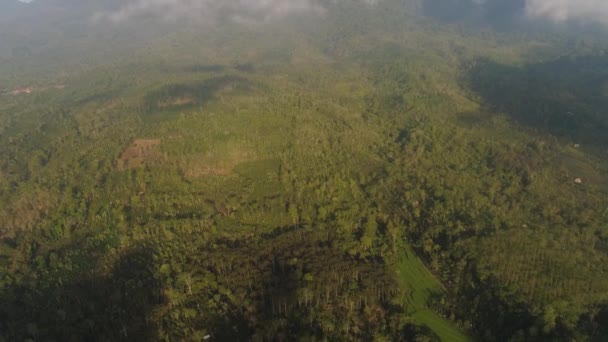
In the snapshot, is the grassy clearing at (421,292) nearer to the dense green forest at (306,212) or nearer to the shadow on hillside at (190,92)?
the dense green forest at (306,212)

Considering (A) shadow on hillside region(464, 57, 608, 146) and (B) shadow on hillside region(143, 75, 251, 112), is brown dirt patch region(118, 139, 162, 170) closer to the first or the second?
(B) shadow on hillside region(143, 75, 251, 112)

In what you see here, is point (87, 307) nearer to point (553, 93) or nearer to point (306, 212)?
point (306, 212)

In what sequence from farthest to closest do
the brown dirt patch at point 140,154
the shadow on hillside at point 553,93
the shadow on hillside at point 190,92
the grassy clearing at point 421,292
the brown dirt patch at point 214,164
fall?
the shadow on hillside at point 190,92
the shadow on hillside at point 553,93
the brown dirt patch at point 140,154
the brown dirt patch at point 214,164
the grassy clearing at point 421,292

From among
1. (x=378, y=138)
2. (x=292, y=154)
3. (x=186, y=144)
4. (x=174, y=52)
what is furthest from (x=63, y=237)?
(x=174, y=52)

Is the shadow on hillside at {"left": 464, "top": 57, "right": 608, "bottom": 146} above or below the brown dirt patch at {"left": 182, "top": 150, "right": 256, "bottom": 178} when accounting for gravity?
above

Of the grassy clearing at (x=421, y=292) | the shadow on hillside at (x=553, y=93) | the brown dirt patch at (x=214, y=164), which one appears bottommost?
the grassy clearing at (x=421, y=292)

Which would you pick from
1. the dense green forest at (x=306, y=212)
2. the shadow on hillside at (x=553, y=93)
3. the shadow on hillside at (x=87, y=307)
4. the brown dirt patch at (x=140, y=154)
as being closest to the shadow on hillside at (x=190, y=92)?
the dense green forest at (x=306, y=212)

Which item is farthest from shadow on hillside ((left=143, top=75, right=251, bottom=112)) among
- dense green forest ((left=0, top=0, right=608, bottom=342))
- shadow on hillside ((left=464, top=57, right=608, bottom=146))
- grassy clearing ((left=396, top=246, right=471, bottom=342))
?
shadow on hillside ((left=464, top=57, right=608, bottom=146))
